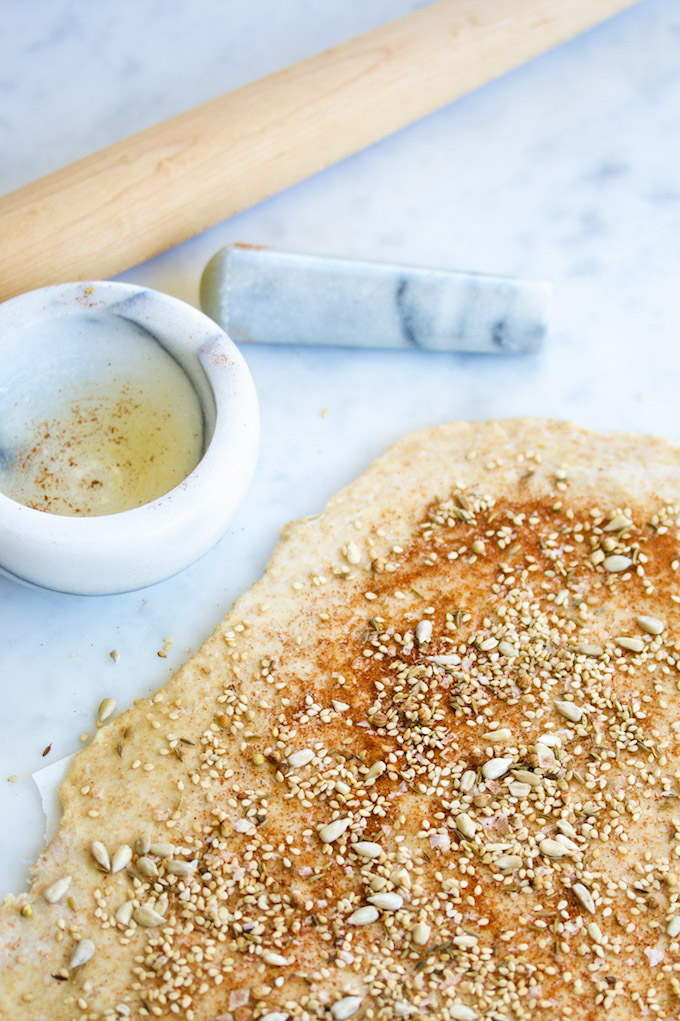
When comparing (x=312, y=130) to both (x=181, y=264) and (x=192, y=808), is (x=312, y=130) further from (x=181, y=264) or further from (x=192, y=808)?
(x=192, y=808)

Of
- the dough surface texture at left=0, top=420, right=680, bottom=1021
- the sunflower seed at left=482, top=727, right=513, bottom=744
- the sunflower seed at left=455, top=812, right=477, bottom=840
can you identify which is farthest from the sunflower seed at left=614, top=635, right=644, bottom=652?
the sunflower seed at left=455, top=812, right=477, bottom=840

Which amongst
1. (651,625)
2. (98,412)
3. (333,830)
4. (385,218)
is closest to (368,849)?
(333,830)

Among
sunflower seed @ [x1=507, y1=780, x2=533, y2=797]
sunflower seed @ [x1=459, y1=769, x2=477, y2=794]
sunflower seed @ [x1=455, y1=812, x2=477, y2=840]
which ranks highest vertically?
sunflower seed @ [x1=459, y1=769, x2=477, y2=794]

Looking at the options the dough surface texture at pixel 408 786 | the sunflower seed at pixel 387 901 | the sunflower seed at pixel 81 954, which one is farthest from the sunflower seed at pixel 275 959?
the sunflower seed at pixel 81 954

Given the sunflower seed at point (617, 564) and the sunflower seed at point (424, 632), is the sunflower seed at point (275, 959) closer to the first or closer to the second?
the sunflower seed at point (424, 632)

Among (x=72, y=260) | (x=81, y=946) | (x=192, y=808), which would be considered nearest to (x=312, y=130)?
(x=72, y=260)

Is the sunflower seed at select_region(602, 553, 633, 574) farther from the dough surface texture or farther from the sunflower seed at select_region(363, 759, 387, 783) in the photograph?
the sunflower seed at select_region(363, 759, 387, 783)
